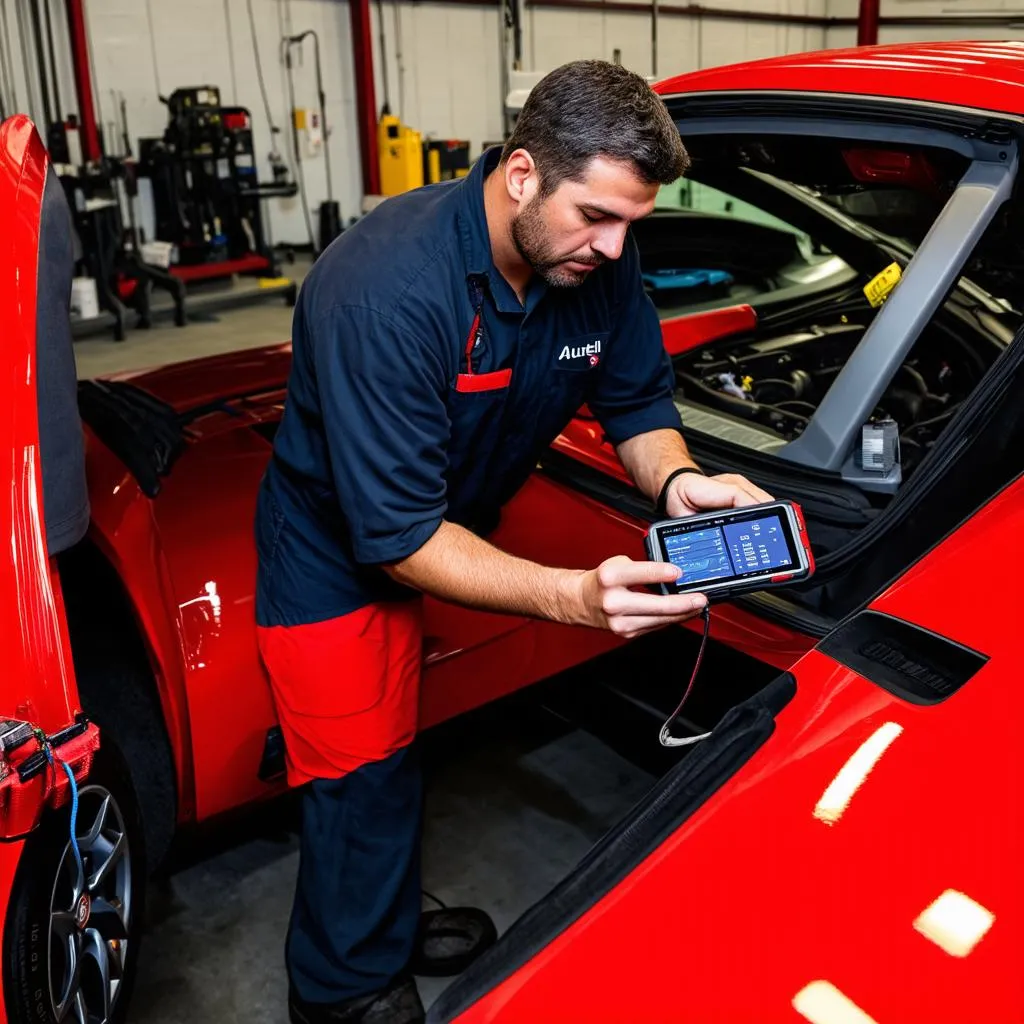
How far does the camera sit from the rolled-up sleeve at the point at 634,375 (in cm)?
180

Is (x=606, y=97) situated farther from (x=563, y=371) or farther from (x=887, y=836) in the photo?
(x=887, y=836)

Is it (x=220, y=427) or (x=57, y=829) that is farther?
(x=220, y=427)

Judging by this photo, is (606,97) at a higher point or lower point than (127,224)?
higher

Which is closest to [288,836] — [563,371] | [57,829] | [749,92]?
[57,829]

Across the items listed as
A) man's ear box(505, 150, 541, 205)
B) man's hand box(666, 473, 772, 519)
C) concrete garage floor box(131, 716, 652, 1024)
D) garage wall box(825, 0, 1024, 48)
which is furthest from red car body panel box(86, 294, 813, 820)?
garage wall box(825, 0, 1024, 48)

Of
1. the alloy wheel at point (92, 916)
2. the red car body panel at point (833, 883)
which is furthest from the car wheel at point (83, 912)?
the red car body panel at point (833, 883)

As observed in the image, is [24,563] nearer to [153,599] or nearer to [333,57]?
[153,599]

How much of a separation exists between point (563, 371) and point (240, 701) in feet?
2.46

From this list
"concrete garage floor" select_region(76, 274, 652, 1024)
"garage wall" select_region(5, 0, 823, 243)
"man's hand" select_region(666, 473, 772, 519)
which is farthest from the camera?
"garage wall" select_region(5, 0, 823, 243)

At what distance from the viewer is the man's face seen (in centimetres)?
137

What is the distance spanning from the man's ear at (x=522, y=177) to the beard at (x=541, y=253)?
16 mm

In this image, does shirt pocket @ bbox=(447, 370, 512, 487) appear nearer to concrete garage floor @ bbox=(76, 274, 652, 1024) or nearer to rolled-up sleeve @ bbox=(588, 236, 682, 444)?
rolled-up sleeve @ bbox=(588, 236, 682, 444)

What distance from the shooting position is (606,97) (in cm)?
136

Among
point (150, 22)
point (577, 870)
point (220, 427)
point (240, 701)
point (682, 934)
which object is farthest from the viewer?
point (150, 22)
